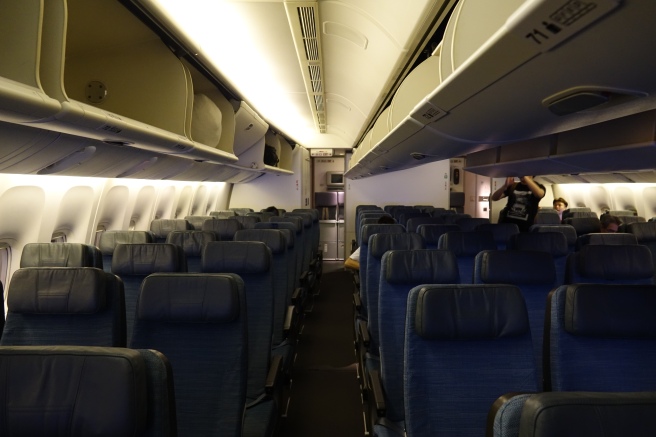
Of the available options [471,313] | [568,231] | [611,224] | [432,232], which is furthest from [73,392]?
[611,224]

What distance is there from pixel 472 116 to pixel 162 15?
195cm

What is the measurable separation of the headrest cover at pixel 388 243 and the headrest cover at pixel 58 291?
2679mm

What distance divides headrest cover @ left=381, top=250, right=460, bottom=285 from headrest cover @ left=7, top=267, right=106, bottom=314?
1.80 m

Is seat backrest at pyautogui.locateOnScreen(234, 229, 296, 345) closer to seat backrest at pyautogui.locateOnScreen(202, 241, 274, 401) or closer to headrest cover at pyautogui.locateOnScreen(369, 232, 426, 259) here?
headrest cover at pyautogui.locateOnScreen(369, 232, 426, 259)

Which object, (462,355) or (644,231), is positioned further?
(644,231)

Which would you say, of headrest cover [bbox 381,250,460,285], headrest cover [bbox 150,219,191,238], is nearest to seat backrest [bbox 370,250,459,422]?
headrest cover [bbox 381,250,460,285]

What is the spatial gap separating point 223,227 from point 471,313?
5139mm

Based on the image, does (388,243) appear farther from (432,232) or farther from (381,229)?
→ (381,229)

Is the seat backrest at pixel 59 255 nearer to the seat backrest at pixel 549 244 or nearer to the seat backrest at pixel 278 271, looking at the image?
the seat backrest at pixel 278 271

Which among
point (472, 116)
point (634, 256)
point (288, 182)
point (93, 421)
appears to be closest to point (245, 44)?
point (472, 116)

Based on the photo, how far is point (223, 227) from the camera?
7188 millimetres

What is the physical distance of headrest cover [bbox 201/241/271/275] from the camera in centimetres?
397

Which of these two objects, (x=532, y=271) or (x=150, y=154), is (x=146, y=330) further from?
(x=150, y=154)

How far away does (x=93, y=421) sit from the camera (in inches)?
52.8
